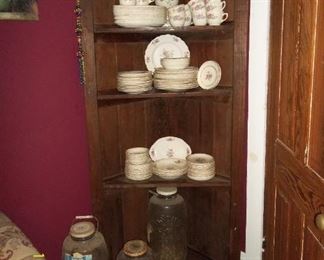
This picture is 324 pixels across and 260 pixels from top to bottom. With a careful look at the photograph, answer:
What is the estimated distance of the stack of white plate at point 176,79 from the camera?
5.98 ft

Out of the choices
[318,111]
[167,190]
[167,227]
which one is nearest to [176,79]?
[167,190]

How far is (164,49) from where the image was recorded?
2.04m

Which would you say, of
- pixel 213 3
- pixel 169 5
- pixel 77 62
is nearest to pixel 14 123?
pixel 77 62

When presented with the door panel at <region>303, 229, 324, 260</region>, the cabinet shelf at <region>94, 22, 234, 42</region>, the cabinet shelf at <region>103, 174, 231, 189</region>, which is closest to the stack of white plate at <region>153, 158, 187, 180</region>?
the cabinet shelf at <region>103, 174, 231, 189</region>

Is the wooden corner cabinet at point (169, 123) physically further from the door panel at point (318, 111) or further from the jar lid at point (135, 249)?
the door panel at point (318, 111)

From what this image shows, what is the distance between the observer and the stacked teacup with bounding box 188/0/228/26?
1.76 m

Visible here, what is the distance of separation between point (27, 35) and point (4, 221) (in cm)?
88

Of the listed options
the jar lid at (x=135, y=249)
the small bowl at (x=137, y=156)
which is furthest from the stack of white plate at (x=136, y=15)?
the jar lid at (x=135, y=249)

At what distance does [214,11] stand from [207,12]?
0.04 meters

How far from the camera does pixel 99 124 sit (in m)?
1.92

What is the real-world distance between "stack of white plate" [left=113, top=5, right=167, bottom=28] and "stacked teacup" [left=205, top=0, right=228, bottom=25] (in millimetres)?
223

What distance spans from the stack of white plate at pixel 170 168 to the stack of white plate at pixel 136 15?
2.32 feet

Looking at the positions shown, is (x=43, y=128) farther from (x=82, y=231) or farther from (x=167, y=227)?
(x=167, y=227)

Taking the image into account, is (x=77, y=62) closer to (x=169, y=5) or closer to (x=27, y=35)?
(x=27, y=35)
